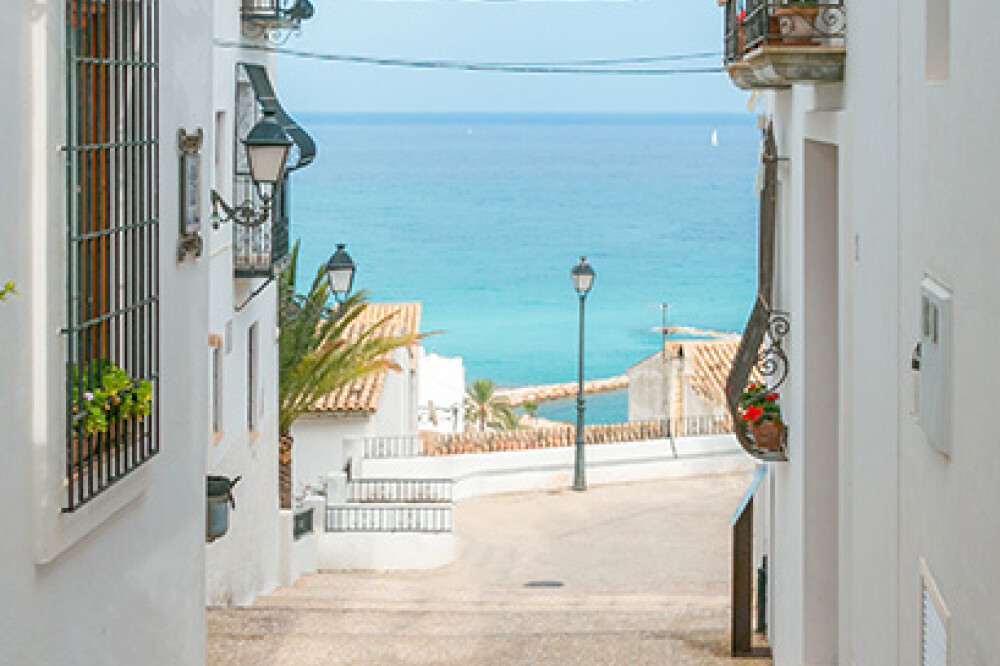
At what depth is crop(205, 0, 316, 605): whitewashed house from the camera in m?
17.0

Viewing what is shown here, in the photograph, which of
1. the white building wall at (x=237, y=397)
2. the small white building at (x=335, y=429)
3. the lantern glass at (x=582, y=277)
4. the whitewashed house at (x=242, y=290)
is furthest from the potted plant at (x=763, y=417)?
the small white building at (x=335, y=429)

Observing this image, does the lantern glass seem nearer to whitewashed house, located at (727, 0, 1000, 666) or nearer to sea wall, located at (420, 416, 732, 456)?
sea wall, located at (420, 416, 732, 456)

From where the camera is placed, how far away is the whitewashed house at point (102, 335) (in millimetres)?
6742

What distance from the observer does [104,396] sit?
7.79 m

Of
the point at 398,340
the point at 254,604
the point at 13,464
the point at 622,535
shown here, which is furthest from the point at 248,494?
the point at 13,464

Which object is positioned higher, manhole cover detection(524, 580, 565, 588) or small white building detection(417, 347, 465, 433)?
small white building detection(417, 347, 465, 433)

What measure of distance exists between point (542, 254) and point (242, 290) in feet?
387

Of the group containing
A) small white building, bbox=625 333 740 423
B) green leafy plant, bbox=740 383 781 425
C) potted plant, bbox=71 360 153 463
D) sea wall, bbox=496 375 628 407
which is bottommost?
sea wall, bbox=496 375 628 407

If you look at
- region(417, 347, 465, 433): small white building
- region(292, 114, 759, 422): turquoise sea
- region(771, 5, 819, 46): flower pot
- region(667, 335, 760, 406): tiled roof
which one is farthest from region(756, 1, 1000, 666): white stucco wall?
region(292, 114, 759, 422): turquoise sea

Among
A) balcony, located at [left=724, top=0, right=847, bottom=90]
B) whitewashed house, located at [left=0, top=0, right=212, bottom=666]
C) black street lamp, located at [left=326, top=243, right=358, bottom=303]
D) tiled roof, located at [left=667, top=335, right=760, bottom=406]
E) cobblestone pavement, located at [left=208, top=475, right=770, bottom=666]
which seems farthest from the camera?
tiled roof, located at [left=667, top=335, right=760, bottom=406]

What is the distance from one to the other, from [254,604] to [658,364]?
27.7 meters

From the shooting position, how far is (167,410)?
9383mm

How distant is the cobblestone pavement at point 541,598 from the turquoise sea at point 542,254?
5548 centimetres

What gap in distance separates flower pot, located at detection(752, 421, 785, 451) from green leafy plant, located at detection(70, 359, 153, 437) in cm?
507
